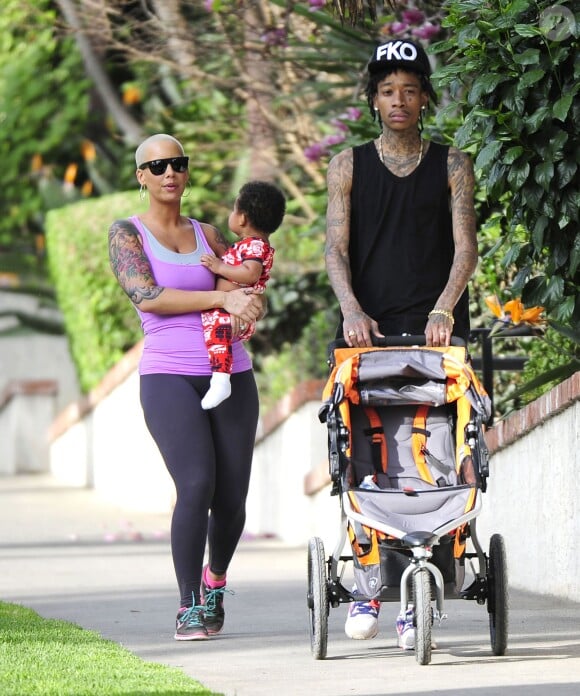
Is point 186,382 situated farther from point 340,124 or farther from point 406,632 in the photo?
point 340,124

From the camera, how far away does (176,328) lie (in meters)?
6.55

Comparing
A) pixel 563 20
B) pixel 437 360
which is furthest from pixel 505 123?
pixel 437 360

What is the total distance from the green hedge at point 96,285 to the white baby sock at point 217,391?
30.9 ft

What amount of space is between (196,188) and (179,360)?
9462mm

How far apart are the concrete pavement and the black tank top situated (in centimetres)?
124

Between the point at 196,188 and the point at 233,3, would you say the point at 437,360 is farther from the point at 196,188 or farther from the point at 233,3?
the point at 196,188

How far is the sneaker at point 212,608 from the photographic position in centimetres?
662

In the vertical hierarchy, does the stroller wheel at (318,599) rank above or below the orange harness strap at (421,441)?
below

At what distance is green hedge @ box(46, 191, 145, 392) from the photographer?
632 inches

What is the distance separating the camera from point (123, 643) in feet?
21.0

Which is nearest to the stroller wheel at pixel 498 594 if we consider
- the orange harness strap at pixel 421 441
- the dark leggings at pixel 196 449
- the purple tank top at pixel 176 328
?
the orange harness strap at pixel 421 441

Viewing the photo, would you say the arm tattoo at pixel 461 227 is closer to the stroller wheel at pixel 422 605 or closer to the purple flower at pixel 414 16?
the stroller wheel at pixel 422 605

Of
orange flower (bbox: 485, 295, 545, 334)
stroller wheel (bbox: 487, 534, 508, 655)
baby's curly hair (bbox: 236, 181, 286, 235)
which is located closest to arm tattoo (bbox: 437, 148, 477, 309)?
baby's curly hair (bbox: 236, 181, 286, 235)

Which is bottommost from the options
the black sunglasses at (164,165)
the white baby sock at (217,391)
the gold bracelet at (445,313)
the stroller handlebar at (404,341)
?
the white baby sock at (217,391)
